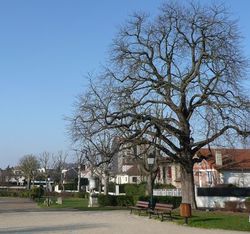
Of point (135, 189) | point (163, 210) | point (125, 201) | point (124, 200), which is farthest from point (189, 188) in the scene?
point (135, 189)

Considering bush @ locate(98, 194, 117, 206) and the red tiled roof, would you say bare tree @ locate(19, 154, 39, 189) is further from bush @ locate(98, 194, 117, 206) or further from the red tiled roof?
bush @ locate(98, 194, 117, 206)

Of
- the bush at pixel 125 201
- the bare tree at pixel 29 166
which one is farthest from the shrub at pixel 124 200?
the bare tree at pixel 29 166

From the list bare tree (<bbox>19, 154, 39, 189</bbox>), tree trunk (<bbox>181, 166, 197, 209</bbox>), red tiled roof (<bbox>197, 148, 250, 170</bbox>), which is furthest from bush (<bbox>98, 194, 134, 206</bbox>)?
bare tree (<bbox>19, 154, 39, 189</bbox>)

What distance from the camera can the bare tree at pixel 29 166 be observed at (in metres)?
106

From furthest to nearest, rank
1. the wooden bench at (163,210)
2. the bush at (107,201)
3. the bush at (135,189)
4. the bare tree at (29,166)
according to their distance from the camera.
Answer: the bare tree at (29,166), the bush at (135,189), the bush at (107,201), the wooden bench at (163,210)

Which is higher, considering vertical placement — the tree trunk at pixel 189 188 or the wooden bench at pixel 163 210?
the tree trunk at pixel 189 188

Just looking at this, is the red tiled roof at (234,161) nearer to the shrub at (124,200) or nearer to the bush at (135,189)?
the bush at (135,189)

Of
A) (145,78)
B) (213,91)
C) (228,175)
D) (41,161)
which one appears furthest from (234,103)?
(41,161)

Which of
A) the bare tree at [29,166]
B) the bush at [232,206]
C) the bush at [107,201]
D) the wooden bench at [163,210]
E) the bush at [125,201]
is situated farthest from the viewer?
the bare tree at [29,166]

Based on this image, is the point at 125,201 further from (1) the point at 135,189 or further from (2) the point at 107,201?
(1) the point at 135,189

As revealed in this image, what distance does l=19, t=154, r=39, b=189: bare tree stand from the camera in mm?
105794

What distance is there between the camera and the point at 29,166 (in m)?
107

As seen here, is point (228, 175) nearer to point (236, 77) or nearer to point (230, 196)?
point (230, 196)

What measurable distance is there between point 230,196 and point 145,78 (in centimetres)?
1146
